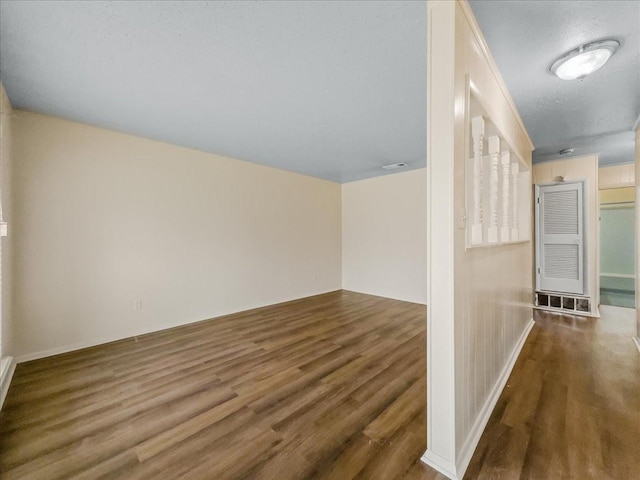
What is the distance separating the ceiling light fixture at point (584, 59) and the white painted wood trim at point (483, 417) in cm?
233

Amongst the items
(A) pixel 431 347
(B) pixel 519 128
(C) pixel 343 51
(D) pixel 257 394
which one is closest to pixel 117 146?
(C) pixel 343 51

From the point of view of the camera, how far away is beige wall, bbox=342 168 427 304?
15.4 feet

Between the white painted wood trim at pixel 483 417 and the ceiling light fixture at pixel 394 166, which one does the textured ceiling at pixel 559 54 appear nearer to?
the ceiling light fixture at pixel 394 166

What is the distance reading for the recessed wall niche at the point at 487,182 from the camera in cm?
150

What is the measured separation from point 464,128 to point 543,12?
759 mm

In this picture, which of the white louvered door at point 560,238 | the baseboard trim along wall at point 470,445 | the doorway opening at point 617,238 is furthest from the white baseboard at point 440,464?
the doorway opening at point 617,238

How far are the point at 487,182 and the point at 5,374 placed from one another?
13.5 ft

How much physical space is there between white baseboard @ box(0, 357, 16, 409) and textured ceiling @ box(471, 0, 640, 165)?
4.06 metres

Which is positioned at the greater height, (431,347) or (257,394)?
(431,347)

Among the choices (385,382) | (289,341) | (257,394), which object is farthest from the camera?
(289,341)

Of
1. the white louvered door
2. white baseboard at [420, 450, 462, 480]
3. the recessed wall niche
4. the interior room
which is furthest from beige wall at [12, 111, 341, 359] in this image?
the white louvered door

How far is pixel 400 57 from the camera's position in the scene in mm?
1747

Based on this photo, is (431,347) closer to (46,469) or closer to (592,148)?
(46,469)

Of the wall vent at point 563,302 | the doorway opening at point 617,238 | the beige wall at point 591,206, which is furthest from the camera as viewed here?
the doorway opening at point 617,238
